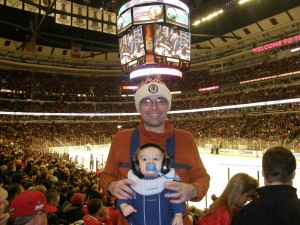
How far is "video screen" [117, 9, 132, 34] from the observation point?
15539mm

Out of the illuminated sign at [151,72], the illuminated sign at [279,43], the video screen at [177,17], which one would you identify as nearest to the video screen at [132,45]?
the illuminated sign at [151,72]

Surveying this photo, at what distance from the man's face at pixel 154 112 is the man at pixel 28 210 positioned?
134 cm

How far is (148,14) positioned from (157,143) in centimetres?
1352

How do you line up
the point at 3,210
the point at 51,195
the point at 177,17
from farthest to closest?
1. the point at 177,17
2. the point at 51,195
3. the point at 3,210

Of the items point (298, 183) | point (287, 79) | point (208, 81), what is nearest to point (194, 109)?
point (208, 81)

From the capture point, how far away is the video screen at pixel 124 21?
15.5 metres

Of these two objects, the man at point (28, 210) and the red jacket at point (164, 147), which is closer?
the red jacket at point (164, 147)

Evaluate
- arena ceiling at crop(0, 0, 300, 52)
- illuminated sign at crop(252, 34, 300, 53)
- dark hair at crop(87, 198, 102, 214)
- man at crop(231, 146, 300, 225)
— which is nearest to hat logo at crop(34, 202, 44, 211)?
man at crop(231, 146, 300, 225)

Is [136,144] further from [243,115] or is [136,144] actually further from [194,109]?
[194,109]

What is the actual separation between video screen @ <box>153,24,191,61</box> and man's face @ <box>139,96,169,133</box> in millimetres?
12837

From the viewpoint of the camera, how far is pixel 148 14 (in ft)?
49.4

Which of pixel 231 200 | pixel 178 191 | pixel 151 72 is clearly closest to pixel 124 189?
pixel 178 191

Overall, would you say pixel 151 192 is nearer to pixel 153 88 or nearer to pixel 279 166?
pixel 153 88

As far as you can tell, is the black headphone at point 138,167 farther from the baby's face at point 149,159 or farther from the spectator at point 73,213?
the spectator at point 73,213
